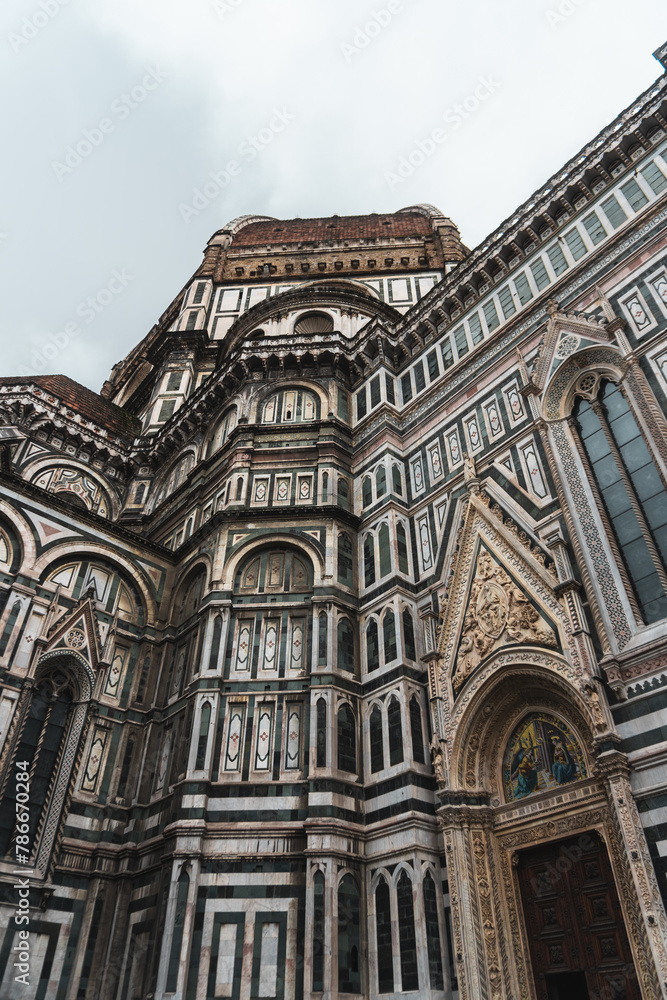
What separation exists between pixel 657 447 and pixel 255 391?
13140 millimetres

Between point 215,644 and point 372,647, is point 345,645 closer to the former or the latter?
point 372,647

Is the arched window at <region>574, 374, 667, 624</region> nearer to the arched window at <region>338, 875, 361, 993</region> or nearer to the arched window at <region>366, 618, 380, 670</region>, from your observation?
the arched window at <region>366, 618, 380, 670</region>

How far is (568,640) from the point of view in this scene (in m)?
12.0

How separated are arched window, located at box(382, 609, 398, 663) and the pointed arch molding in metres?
1.08

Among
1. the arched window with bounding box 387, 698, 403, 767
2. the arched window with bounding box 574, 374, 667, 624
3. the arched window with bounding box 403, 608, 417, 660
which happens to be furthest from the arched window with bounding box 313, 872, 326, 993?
the arched window with bounding box 574, 374, 667, 624

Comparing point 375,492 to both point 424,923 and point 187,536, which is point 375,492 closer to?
point 187,536

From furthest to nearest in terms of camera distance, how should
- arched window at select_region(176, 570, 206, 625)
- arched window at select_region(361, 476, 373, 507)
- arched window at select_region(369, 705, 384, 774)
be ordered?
arched window at select_region(361, 476, 373, 507) → arched window at select_region(176, 570, 206, 625) → arched window at select_region(369, 705, 384, 774)

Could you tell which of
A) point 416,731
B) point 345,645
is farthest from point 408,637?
point 416,731

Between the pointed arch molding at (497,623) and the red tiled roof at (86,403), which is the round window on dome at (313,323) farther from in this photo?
the pointed arch molding at (497,623)

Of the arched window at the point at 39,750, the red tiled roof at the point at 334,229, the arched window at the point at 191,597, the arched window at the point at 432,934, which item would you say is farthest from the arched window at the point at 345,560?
the red tiled roof at the point at 334,229

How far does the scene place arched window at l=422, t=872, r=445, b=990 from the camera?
11.4 meters

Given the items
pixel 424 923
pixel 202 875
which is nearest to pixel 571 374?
pixel 424 923

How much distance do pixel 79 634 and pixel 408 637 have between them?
26.7 ft

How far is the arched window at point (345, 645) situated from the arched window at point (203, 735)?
303cm
